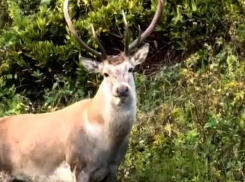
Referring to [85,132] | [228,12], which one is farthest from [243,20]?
[85,132]

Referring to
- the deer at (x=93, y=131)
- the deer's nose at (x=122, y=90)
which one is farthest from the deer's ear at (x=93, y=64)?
the deer's nose at (x=122, y=90)

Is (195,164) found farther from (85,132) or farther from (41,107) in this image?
(41,107)

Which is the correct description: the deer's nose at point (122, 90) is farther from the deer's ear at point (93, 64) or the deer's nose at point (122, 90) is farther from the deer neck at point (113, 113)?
the deer's ear at point (93, 64)

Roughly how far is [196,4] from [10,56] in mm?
2517

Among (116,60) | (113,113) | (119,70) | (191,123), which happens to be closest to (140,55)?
(116,60)

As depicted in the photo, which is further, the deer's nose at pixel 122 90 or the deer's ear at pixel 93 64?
the deer's ear at pixel 93 64

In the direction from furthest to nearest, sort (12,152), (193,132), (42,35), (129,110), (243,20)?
(42,35)
(243,20)
(193,132)
(12,152)
(129,110)

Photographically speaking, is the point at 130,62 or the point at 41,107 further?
the point at 41,107

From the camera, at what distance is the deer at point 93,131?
7.50 metres

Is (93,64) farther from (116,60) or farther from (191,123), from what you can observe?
(191,123)

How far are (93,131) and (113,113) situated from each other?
0.26 meters

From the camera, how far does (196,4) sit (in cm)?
1030

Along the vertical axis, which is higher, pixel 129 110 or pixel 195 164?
pixel 129 110

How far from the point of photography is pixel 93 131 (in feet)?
24.9
